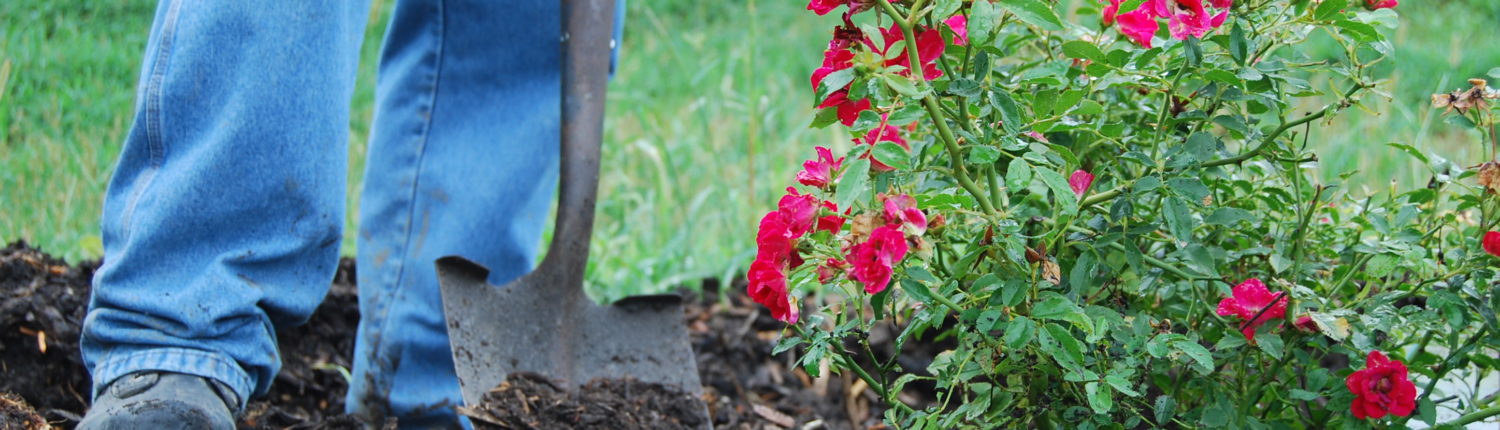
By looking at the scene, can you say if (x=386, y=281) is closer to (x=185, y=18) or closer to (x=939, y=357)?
(x=185, y=18)

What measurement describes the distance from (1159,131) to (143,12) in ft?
9.46

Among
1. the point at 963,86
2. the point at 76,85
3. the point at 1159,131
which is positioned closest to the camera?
the point at 963,86

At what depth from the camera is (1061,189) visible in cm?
101

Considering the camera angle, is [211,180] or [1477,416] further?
[211,180]

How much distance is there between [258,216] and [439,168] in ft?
1.36

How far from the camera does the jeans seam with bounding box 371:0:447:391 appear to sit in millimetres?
1821

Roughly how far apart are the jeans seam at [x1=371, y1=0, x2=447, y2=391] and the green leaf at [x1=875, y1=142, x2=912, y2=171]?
109 centimetres

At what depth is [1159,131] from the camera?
3.64 ft

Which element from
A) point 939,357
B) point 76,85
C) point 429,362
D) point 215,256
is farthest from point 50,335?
point 76,85

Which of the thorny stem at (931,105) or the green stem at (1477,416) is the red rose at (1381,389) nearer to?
the green stem at (1477,416)

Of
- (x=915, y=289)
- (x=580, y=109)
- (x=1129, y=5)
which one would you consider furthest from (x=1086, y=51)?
(x=580, y=109)

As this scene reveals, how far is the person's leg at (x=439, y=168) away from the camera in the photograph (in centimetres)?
182

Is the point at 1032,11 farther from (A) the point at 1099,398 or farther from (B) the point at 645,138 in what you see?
(B) the point at 645,138

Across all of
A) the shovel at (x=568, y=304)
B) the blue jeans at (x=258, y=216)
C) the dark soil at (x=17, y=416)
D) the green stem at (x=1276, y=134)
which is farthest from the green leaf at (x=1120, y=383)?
the dark soil at (x=17, y=416)
